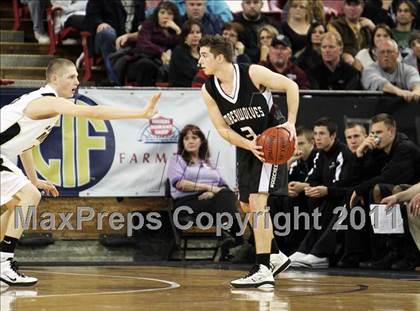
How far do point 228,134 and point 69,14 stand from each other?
6725 millimetres

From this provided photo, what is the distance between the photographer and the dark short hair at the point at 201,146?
42.1 feet

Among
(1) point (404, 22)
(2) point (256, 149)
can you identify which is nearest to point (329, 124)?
(2) point (256, 149)

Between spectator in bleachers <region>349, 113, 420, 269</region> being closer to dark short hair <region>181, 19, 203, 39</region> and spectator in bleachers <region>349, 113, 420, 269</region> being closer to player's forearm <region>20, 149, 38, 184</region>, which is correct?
dark short hair <region>181, 19, 203, 39</region>

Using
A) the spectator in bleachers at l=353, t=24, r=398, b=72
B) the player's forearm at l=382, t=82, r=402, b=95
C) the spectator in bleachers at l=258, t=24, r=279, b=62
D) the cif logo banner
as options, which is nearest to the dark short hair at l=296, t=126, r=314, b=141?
the player's forearm at l=382, t=82, r=402, b=95

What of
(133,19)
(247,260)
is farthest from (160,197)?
(133,19)

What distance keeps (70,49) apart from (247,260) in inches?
188

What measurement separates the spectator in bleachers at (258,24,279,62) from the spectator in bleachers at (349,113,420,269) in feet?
9.60

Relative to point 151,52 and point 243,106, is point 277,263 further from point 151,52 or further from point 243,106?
point 151,52

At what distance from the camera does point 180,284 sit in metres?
9.32

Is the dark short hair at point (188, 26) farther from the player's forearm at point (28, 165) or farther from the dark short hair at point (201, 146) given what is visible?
the player's forearm at point (28, 165)

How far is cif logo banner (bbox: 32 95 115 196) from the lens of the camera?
501 inches

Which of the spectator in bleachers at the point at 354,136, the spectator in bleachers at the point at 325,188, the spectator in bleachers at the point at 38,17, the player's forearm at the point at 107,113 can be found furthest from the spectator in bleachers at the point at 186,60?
the player's forearm at the point at 107,113

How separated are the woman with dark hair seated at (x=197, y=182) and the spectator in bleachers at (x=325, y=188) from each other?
95cm

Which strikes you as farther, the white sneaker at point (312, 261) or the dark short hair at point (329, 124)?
the dark short hair at point (329, 124)
